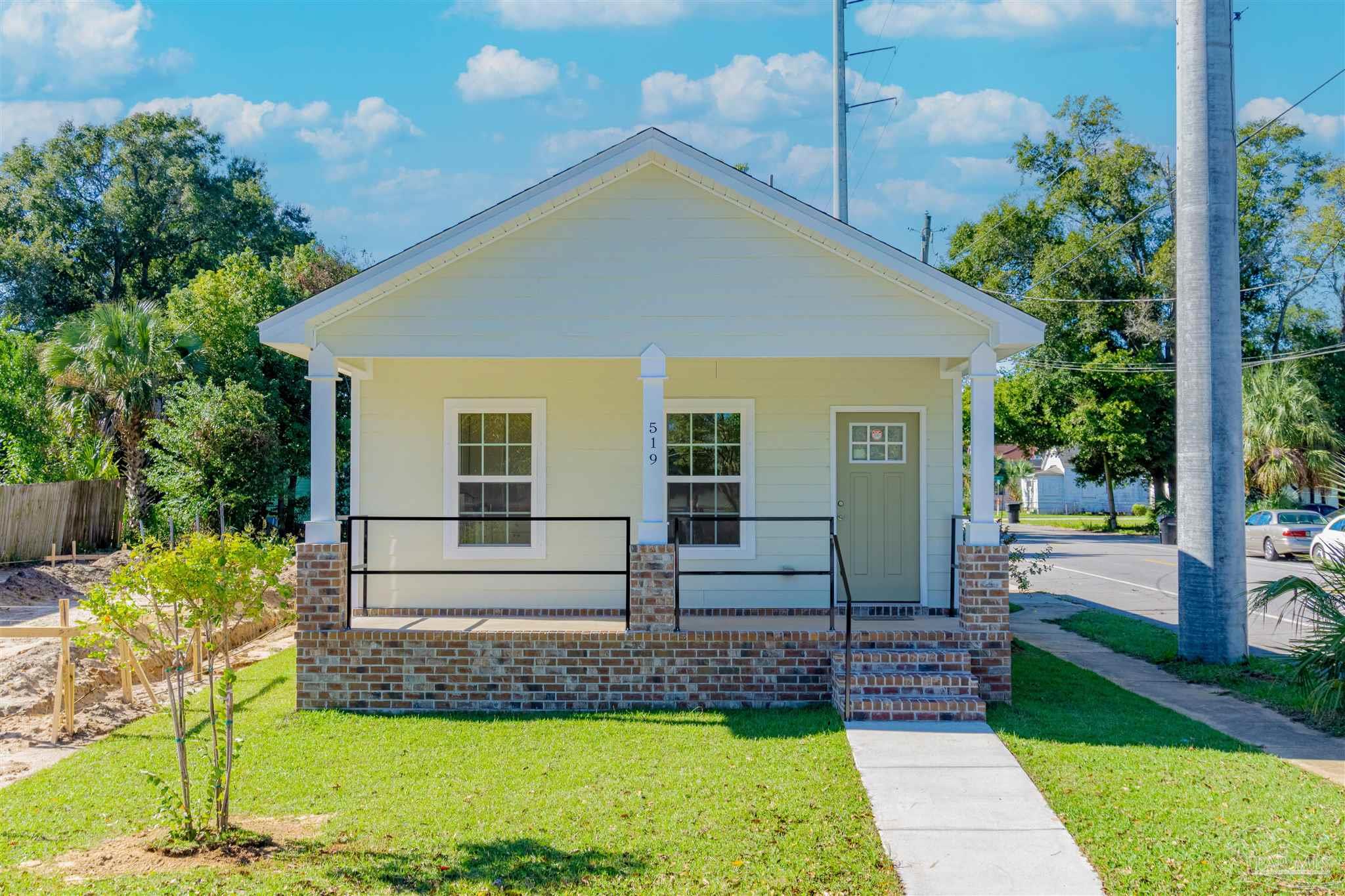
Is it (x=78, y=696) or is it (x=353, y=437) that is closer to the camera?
(x=78, y=696)

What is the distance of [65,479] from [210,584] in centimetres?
2001

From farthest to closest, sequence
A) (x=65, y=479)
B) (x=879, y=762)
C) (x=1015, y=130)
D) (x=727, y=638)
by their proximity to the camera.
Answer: (x=1015, y=130) < (x=65, y=479) < (x=727, y=638) < (x=879, y=762)

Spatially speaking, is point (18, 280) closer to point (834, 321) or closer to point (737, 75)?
point (737, 75)

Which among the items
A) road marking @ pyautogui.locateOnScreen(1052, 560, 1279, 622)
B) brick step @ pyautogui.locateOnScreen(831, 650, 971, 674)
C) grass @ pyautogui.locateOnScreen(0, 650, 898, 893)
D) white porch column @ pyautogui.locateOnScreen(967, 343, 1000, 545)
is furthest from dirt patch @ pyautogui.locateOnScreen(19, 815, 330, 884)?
road marking @ pyautogui.locateOnScreen(1052, 560, 1279, 622)

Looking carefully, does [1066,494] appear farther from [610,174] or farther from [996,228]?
[610,174]

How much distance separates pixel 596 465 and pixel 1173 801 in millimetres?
6416

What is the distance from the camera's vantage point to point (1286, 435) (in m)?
30.0

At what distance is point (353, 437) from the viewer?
35.2 ft

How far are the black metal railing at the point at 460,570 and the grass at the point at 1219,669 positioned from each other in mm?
5814

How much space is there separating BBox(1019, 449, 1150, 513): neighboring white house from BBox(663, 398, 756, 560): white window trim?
5099 cm

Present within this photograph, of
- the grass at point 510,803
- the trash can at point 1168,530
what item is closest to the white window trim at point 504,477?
the grass at point 510,803

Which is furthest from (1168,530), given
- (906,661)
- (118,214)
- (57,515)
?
(118,214)

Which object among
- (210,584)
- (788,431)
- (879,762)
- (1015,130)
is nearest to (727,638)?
(879,762)

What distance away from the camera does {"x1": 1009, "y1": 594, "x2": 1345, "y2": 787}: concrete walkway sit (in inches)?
287
